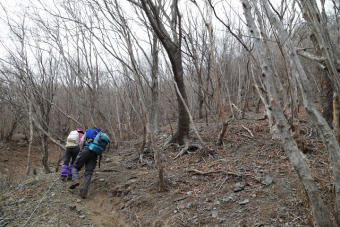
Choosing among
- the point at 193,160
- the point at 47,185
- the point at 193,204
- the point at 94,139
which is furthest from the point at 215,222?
the point at 47,185

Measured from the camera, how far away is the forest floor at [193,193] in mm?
2482

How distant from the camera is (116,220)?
10.9 feet

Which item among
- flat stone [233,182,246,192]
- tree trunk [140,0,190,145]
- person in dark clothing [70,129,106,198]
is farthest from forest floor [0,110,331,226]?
tree trunk [140,0,190,145]

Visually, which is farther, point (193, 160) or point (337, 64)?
point (193, 160)

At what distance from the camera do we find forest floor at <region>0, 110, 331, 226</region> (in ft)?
8.14

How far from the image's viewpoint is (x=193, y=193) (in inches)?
127

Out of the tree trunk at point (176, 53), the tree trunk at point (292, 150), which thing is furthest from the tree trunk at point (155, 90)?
the tree trunk at point (292, 150)

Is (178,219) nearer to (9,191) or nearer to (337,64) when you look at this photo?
(337,64)

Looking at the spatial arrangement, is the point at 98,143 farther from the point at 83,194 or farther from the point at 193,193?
the point at 193,193

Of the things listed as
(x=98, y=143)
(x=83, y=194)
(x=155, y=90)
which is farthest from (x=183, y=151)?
(x=155, y=90)

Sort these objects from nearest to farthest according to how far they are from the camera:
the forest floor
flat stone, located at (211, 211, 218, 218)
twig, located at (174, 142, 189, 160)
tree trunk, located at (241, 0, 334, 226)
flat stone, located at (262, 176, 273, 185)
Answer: tree trunk, located at (241, 0, 334, 226) → the forest floor → flat stone, located at (211, 211, 218, 218) → flat stone, located at (262, 176, 273, 185) → twig, located at (174, 142, 189, 160)

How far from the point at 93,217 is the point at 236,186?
242 centimetres

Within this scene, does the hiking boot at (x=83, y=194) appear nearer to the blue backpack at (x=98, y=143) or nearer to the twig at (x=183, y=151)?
the blue backpack at (x=98, y=143)

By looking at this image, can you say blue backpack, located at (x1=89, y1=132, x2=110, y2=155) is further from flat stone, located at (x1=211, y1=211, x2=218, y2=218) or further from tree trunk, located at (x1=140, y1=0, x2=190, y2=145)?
flat stone, located at (x1=211, y1=211, x2=218, y2=218)
